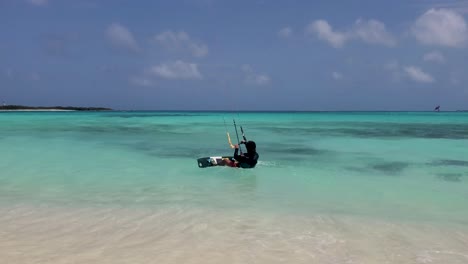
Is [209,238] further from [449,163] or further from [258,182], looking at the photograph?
[449,163]

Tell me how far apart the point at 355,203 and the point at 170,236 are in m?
4.76

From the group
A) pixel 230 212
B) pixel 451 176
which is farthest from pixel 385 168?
pixel 230 212

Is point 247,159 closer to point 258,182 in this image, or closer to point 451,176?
point 258,182

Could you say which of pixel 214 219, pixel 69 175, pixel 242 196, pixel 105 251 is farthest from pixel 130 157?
pixel 105 251

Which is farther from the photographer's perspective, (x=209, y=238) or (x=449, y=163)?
(x=449, y=163)

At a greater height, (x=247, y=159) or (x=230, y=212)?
(x=247, y=159)

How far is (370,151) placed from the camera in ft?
69.6

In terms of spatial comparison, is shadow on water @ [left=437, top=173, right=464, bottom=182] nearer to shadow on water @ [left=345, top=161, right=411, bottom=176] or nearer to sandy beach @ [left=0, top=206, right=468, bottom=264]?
shadow on water @ [left=345, top=161, right=411, bottom=176]

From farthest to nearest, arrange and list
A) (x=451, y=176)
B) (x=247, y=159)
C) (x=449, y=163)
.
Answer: (x=449, y=163)
(x=247, y=159)
(x=451, y=176)

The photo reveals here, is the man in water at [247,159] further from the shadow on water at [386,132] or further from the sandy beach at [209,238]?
the shadow on water at [386,132]

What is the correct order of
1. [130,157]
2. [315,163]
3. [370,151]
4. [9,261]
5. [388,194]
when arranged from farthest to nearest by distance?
[370,151]
[130,157]
[315,163]
[388,194]
[9,261]

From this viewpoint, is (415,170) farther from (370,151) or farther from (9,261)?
(9,261)

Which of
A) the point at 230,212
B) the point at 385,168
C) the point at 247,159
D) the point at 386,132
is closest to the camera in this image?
the point at 230,212

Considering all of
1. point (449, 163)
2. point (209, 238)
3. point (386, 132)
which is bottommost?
point (209, 238)
